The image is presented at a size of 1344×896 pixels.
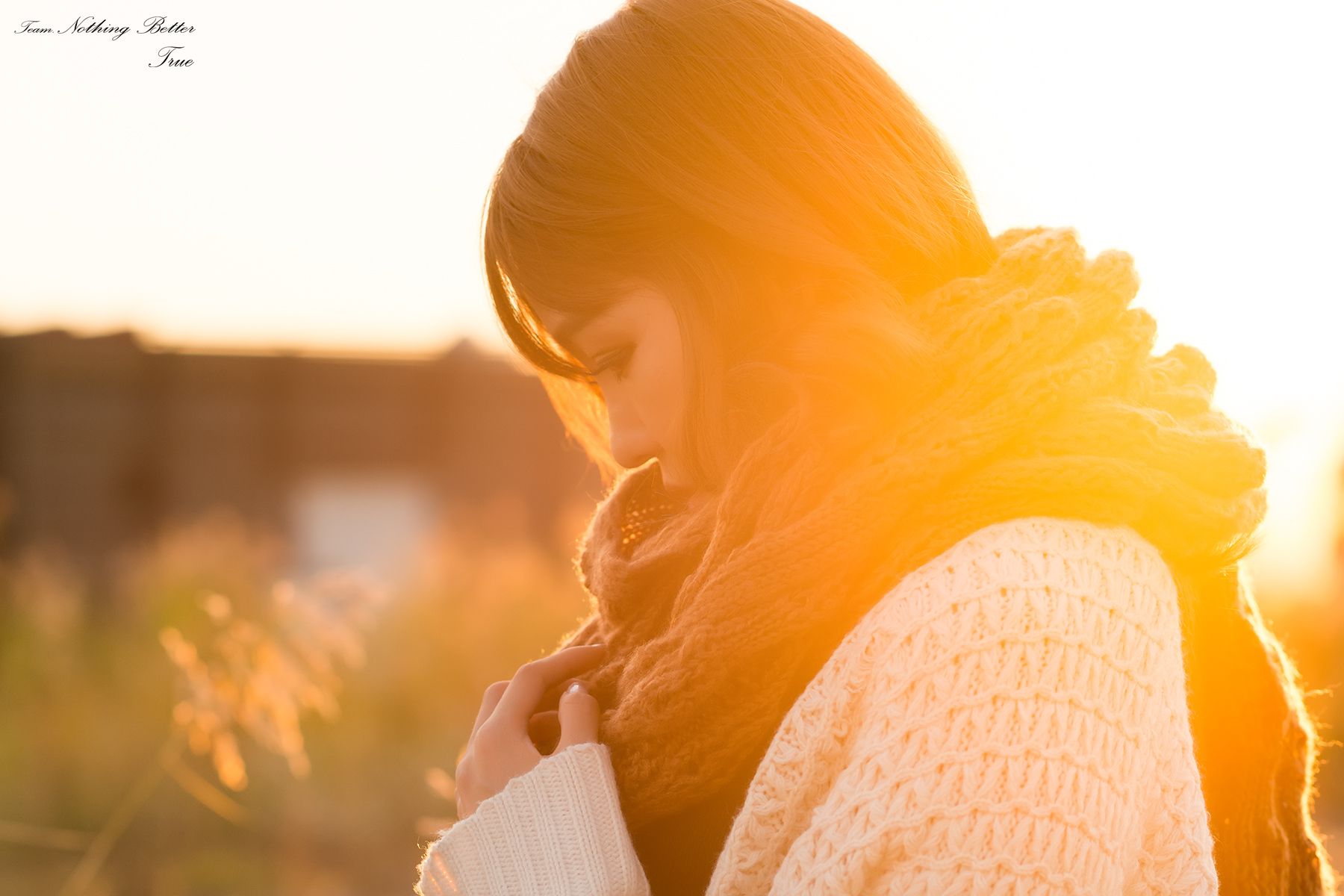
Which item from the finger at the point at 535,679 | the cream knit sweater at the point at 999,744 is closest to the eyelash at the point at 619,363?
the finger at the point at 535,679

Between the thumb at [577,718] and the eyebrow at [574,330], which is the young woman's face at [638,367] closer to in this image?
the eyebrow at [574,330]

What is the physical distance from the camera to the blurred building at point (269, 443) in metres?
10.4

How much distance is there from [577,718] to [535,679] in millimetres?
114

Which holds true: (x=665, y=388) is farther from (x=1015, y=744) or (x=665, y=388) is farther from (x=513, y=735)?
(x=1015, y=744)

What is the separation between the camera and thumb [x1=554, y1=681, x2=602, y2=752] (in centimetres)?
138

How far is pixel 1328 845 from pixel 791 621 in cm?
447

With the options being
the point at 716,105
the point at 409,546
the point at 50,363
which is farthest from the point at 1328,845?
the point at 50,363

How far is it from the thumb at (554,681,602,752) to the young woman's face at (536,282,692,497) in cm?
31

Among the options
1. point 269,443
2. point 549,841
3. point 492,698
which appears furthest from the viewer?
point 269,443

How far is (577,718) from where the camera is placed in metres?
1.40

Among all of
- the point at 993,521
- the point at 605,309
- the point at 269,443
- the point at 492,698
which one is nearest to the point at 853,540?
the point at 993,521

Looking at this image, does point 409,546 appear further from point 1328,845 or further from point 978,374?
point 978,374

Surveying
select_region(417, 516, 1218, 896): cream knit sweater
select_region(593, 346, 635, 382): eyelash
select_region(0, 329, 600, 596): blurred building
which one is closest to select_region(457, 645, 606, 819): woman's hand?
select_region(417, 516, 1218, 896): cream knit sweater

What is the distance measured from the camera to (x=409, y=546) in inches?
297
